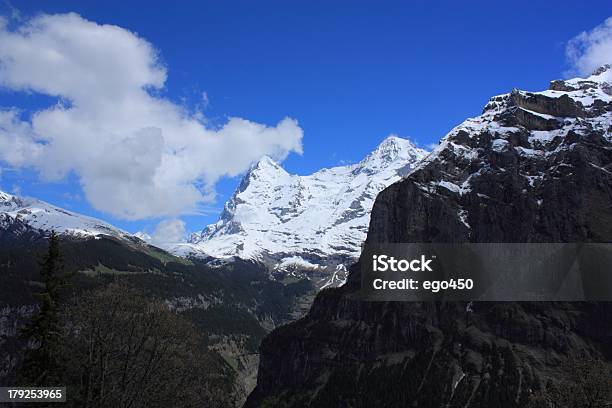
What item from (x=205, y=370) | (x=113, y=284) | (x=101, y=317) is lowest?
(x=205, y=370)

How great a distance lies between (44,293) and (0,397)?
415 inches

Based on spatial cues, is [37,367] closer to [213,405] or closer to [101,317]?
[101,317]

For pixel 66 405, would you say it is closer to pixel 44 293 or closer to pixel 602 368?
pixel 44 293

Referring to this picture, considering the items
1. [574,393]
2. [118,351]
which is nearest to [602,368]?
[574,393]

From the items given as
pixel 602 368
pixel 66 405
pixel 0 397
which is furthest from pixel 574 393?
pixel 0 397

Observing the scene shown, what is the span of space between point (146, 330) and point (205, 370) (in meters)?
16.4

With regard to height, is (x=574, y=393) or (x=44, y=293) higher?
(x=44, y=293)

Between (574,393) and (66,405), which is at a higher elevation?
(574,393)

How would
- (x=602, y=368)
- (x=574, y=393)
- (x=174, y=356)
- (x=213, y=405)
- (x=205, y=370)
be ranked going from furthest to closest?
(x=213, y=405) → (x=205, y=370) → (x=174, y=356) → (x=602, y=368) → (x=574, y=393)

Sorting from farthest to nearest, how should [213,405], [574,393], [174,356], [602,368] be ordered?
[213,405] → [174,356] → [602,368] → [574,393]

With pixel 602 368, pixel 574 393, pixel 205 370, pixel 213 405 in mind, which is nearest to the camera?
pixel 574 393

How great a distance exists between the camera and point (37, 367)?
5909 cm

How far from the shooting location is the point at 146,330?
59344 millimetres

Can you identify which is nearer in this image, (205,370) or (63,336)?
(63,336)
